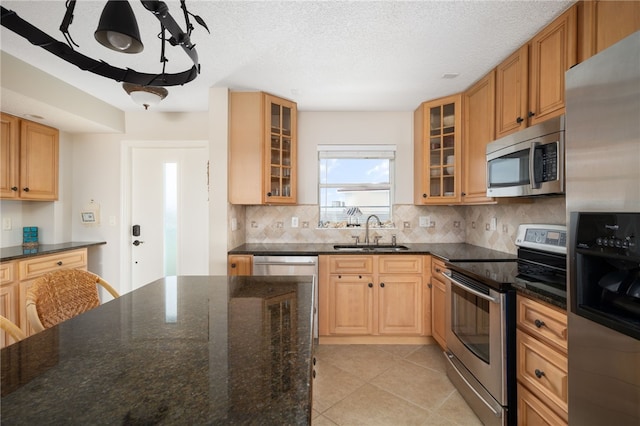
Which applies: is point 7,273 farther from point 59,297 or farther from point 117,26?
point 117,26

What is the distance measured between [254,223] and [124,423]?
3.04 metres

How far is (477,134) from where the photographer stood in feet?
8.83

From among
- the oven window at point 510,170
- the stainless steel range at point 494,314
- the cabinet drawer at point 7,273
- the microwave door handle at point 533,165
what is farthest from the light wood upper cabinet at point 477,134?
the cabinet drawer at point 7,273

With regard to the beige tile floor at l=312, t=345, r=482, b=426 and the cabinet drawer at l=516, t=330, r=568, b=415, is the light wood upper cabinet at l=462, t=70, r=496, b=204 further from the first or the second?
the beige tile floor at l=312, t=345, r=482, b=426

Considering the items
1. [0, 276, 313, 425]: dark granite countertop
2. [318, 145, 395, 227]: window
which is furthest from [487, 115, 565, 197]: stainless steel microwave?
[0, 276, 313, 425]: dark granite countertop

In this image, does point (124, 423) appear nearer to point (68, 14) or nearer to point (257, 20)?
point (68, 14)

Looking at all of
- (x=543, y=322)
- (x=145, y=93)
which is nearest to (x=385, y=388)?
(x=543, y=322)

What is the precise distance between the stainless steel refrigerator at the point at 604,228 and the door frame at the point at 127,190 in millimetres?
3387

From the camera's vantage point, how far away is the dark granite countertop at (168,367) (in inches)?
21.0

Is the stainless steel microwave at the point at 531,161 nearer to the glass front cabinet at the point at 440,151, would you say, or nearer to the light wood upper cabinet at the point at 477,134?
the light wood upper cabinet at the point at 477,134

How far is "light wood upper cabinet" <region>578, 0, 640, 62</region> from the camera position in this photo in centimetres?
130

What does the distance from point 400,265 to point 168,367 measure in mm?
2474

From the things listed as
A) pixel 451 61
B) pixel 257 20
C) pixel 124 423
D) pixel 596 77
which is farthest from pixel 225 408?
pixel 451 61

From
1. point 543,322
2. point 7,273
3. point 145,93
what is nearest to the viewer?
point 543,322
